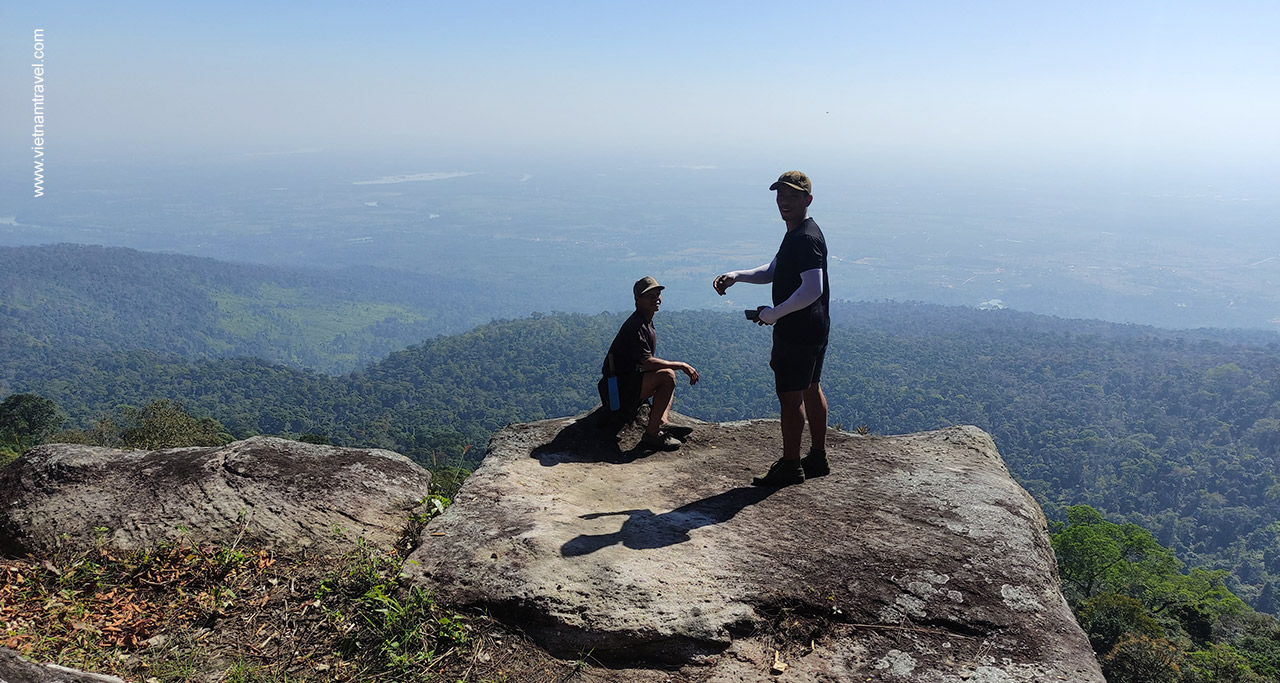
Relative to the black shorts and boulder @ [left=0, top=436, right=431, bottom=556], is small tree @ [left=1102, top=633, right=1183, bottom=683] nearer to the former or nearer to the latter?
the black shorts

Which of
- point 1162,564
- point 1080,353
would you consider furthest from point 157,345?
point 1080,353

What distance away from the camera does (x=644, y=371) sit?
21.9 ft

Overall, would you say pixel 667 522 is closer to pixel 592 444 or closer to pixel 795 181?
pixel 592 444

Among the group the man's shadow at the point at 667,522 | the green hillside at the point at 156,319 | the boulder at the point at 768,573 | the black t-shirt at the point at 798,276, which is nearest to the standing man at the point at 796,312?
the black t-shirt at the point at 798,276

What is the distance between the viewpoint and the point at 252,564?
169 inches

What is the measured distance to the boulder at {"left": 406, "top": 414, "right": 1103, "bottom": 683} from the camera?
11.7 ft

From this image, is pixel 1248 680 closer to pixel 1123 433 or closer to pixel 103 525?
pixel 103 525

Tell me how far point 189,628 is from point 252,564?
0.57 metres

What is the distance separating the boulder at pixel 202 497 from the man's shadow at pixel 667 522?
1.43 m

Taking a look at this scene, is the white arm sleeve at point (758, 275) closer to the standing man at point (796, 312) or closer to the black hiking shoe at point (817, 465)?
the standing man at point (796, 312)

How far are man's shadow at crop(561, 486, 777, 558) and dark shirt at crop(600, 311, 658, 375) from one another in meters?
1.61

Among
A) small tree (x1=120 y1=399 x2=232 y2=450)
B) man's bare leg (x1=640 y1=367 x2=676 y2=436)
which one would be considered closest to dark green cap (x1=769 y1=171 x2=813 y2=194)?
man's bare leg (x1=640 y1=367 x2=676 y2=436)

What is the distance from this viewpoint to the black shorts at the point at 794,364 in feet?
17.2

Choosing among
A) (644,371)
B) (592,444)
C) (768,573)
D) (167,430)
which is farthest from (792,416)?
(167,430)
